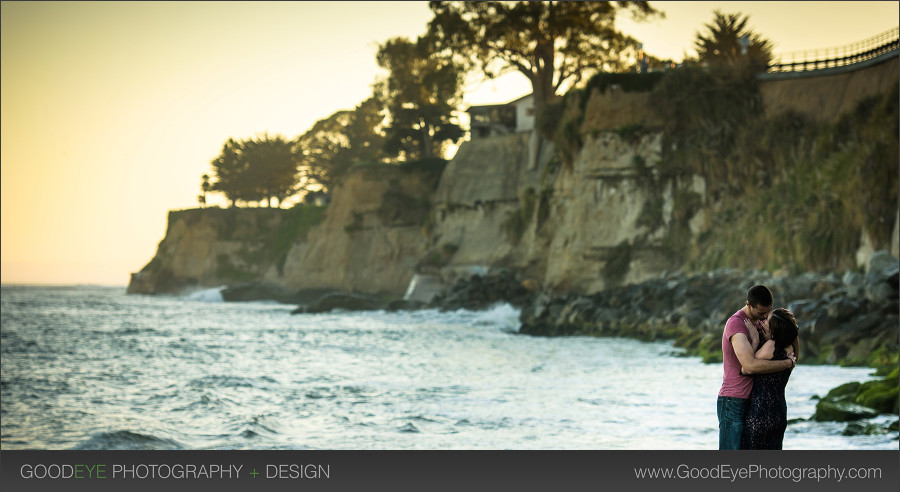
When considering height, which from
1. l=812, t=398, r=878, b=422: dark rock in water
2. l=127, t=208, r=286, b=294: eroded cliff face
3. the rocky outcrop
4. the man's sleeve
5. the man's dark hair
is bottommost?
l=812, t=398, r=878, b=422: dark rock in water

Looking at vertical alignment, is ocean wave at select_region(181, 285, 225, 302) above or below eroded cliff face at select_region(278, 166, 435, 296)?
below

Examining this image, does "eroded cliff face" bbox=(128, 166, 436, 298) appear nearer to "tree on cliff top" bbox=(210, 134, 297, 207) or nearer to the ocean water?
"tree on cliff top" bbox=(210, 134, 297, 207)

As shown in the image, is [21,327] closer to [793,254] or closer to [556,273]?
[556,273]

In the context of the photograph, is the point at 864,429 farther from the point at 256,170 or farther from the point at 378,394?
the point at 256,170

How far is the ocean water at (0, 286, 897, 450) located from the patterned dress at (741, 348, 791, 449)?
475 centimetres

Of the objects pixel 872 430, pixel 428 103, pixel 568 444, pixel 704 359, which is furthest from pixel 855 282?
pixel 428 103

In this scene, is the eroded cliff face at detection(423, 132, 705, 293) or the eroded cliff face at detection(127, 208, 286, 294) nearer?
the eroded cliff face at detection(423, 132, 705, 293)

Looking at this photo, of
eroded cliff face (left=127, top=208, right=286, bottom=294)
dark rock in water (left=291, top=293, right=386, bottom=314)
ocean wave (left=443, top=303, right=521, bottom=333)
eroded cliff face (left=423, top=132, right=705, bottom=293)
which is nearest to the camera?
ocean wave (left=443, top=303, right=521, bottom=333)

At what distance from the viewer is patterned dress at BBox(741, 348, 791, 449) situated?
5051 mm

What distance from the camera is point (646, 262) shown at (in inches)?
1326

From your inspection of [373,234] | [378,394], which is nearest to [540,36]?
[373,234]

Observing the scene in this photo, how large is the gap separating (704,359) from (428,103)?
37.9 meters

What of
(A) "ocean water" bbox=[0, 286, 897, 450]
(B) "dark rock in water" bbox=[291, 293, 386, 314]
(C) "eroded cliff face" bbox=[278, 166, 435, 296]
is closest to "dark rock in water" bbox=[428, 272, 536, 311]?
(B) "dark rock in water" bbox=[291, 293, 386, 314]

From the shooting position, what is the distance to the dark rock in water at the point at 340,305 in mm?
43781
